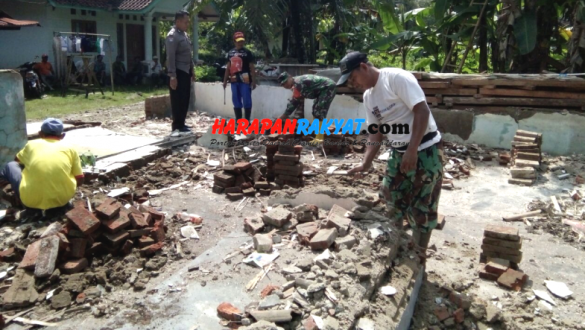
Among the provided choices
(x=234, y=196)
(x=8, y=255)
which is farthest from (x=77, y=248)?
(x=234, y=196)

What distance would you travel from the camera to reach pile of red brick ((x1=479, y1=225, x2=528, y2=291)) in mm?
4344

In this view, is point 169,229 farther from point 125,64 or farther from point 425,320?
point 125,64

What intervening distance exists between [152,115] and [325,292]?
28.4 feet

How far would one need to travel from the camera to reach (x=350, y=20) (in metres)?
17.9

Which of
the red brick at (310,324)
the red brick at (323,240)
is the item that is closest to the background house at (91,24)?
the red brick at (323,240)

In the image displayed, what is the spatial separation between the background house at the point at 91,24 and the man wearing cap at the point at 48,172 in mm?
12675

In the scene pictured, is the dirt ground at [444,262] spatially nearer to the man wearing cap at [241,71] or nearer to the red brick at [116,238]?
the red brick at [116,238]

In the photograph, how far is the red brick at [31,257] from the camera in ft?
13.4

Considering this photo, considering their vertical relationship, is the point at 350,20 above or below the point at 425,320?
above

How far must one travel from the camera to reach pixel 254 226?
458cm

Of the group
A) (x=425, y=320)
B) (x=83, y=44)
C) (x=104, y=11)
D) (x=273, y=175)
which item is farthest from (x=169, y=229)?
(x=104, y=11)

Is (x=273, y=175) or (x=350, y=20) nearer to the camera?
(x=273, y=175)

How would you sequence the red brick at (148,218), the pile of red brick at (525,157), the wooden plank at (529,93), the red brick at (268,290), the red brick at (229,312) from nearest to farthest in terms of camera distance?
the red brick at (229,312) < the red brick at (268,290) < the red brick at (148,218) < the pile of red brick at (525,157) < the wooden plank at (529,93)

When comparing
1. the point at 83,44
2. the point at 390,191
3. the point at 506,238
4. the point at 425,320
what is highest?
the point at 83,44
